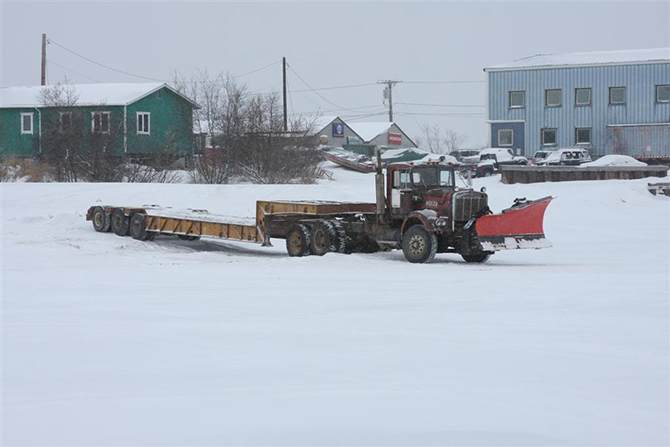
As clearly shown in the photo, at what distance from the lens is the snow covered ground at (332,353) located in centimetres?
691

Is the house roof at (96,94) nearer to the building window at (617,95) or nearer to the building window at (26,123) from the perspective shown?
the building window at (26,123)

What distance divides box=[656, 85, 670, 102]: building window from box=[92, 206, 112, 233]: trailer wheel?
122ft

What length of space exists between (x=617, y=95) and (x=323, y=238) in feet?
123

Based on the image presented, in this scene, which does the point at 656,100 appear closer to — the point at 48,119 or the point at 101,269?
the point at 48,119

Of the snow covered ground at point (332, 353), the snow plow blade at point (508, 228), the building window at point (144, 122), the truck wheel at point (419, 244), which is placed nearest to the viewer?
the snow covered ground at point (332, 353)

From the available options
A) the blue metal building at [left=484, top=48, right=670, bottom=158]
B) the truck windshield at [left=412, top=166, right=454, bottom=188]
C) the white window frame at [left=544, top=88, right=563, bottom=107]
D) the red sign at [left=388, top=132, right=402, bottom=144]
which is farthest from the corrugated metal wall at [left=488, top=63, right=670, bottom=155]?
the red sign at [left=388, top=132, right=402, bottom=144]

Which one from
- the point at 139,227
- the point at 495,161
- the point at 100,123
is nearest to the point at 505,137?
the point at 495,161

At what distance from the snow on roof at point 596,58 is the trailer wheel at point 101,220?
3538 cm

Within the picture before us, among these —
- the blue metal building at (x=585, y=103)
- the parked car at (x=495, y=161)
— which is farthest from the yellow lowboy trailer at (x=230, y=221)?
the blue metal building at (x=585, y=103)

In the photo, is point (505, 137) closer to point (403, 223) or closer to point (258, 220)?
point (258, 220)

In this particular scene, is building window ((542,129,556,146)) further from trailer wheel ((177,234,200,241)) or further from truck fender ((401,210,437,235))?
truck fender ((401,210,437,235))

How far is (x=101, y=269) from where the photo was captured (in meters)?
17.2

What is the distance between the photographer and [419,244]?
19156mm

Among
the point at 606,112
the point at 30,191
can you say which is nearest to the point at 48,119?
the point at 30,191
